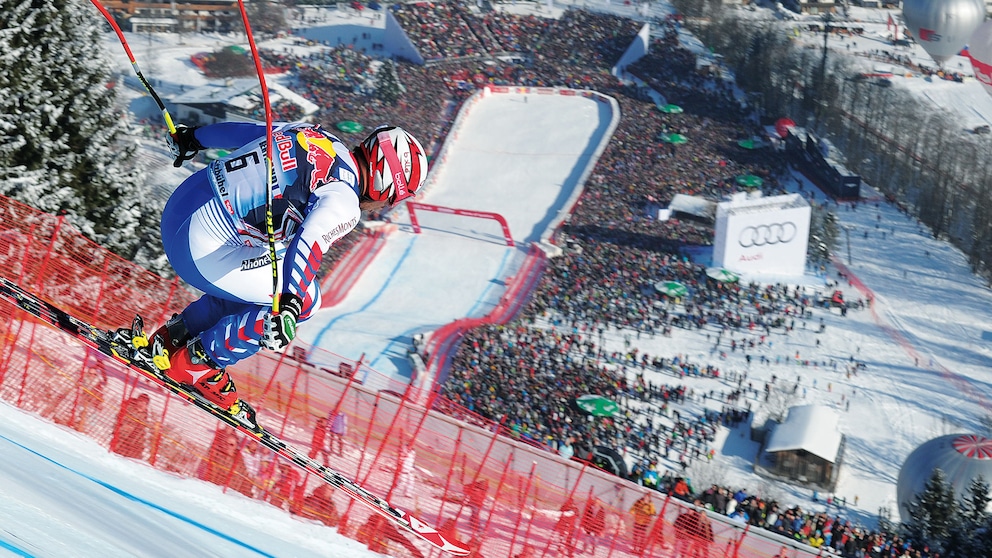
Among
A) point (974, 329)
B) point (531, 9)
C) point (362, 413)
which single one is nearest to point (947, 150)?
point (974, 329)

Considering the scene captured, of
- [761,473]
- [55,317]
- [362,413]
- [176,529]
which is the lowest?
[761,473]

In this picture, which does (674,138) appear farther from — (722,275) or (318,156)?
(318,156)

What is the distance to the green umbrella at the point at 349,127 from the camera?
38.9 metres

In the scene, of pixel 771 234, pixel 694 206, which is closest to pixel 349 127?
pixel 694 206

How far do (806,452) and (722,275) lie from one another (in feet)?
32.8

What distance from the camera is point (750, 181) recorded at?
38.1 meters

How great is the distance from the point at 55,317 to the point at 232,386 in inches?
46.6

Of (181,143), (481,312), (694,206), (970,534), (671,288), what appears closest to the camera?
(181,143)

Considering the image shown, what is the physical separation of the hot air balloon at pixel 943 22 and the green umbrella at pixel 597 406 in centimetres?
3720

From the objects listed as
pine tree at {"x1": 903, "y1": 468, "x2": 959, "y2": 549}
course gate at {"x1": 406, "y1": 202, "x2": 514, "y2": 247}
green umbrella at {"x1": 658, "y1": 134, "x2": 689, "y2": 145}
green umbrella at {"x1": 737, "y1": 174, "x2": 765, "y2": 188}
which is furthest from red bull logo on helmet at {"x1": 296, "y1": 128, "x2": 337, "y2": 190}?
green umbrella at {"x1": 658, "y1": 134, "x2": 689, "y2": 145}

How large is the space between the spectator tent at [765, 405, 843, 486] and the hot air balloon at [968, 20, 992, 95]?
2667 cm

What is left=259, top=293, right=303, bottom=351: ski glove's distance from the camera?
5336mm

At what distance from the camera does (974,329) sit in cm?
2922

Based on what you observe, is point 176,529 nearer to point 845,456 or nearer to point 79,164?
point 79,164
